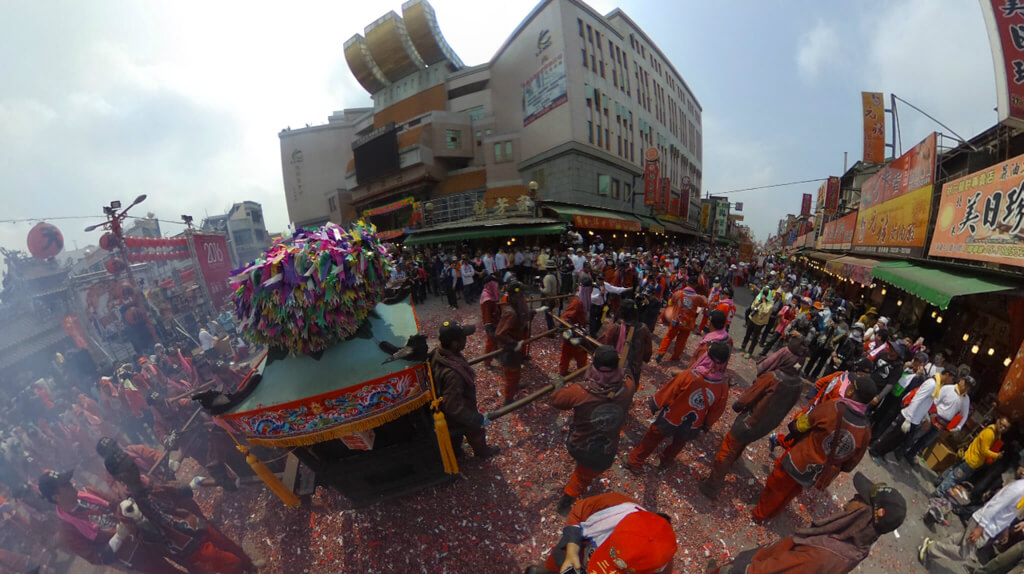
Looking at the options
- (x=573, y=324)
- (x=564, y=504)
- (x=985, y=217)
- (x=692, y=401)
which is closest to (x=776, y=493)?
(x=692, y=401)

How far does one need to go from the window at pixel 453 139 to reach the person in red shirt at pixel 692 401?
26.9 meters

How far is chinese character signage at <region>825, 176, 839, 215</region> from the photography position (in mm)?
19062

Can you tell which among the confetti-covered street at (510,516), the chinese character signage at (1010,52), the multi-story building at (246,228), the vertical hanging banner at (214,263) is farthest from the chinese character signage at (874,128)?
the multi-story building at (246,228)

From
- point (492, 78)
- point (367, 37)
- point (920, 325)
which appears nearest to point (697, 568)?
point (920, 325)

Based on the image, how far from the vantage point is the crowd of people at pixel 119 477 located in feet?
10.6

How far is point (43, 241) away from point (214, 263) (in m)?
5.18

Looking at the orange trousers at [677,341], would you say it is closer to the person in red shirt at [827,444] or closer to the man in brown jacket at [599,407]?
the person in red shirt at [827,444]

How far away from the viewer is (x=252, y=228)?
4806 cm

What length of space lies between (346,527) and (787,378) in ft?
19.5

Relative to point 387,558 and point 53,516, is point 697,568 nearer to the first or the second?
point 387,558

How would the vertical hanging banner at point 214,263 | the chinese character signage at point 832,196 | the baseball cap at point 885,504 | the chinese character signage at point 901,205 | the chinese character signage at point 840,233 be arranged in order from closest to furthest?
the baseball cap at point 885,504 → the chinese character signage at point 901,205 → the chinese character signage at point 840,233 → the vertical hanging banner at point 214,263 → the chinese character signage at point 832,196

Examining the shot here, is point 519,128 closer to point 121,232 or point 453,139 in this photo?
point 453,139

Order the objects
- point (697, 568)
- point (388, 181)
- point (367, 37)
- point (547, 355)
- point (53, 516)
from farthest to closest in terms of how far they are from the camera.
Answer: point (367, 37)
point (388, 181)
point (547, 355)
point (53, 516)
point (697, 568)

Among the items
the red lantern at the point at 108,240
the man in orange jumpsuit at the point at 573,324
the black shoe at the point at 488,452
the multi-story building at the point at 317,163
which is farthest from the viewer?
the multi-story building at the point at 317,163
